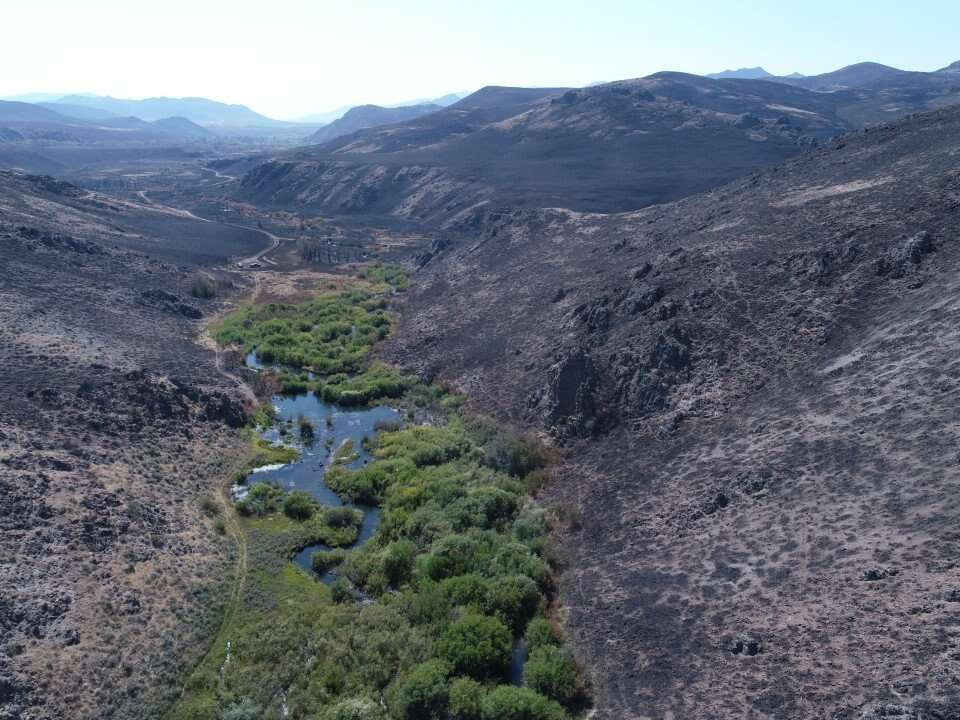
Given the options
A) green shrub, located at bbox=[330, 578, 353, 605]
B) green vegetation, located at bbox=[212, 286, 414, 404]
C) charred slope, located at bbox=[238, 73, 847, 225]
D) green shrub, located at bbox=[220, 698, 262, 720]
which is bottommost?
green shrub, located at bbox=[220, 698, 262, 720]

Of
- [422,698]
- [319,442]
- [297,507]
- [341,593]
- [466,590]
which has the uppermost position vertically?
[466,590]

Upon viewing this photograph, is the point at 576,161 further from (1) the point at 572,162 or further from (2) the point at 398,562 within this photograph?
(2) the point at 398,562

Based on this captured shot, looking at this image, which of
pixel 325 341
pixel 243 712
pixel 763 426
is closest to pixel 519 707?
pixel 243 712

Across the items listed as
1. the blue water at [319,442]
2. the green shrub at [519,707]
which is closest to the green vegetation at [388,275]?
the blue water at [319,442]

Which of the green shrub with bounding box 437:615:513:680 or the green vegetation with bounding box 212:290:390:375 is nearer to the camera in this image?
the green shrub with bounding box 437:615:513:680

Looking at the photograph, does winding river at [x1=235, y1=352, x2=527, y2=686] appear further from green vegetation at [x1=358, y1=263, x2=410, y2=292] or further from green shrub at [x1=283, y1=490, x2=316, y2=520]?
green vegetation at [x1=358, y1=263, x2=410, y2=292]

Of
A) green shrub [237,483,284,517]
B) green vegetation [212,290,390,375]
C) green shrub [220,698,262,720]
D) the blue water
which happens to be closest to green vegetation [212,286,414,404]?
green vegetation [212,290,390,375]
